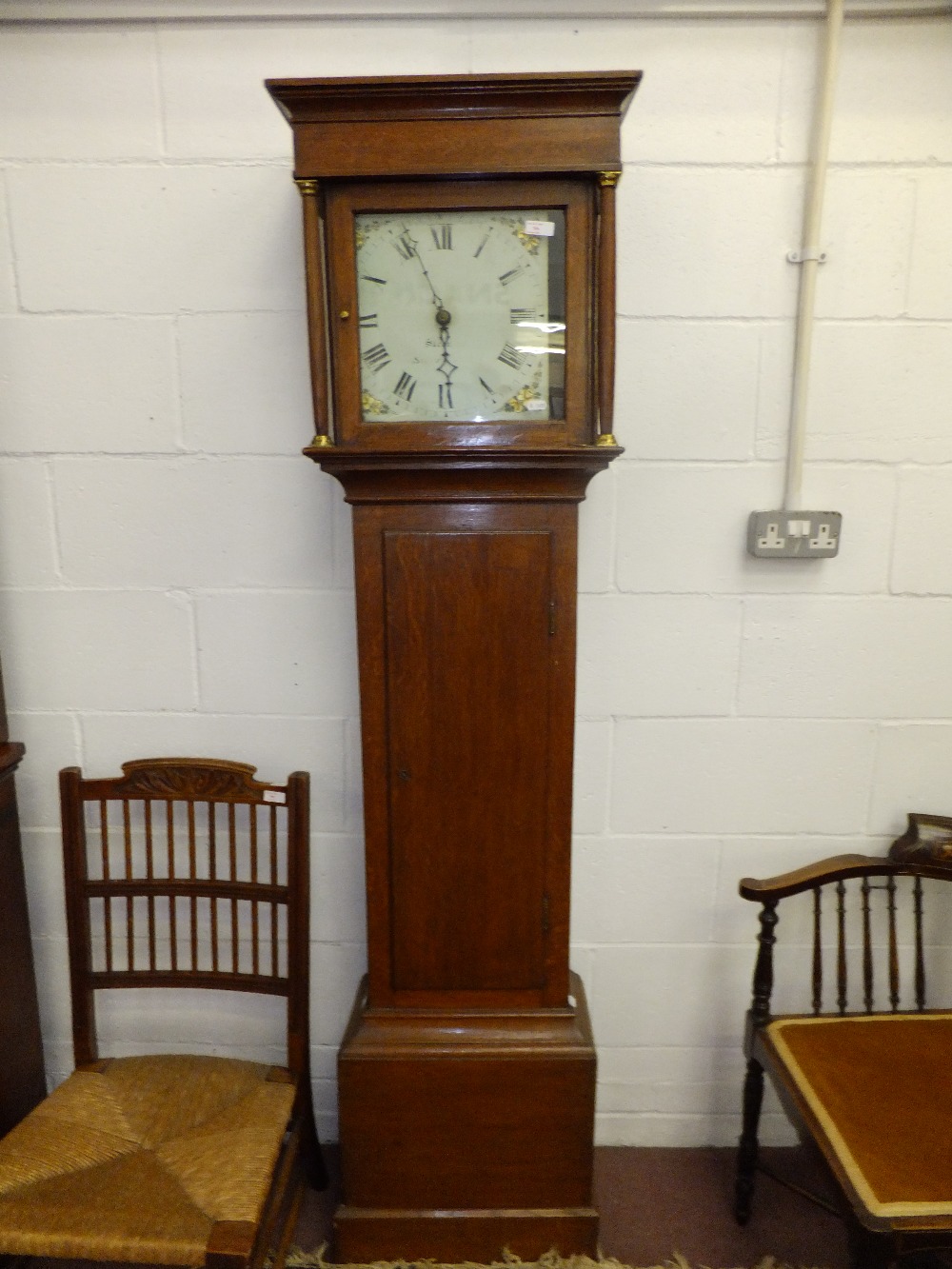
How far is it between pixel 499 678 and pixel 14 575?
96cm

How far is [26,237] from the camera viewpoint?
1444 mm

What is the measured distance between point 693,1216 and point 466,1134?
21.0 inches

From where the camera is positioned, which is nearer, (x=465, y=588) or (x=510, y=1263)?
(x=465, y=588)

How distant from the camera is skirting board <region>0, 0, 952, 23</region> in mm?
1345

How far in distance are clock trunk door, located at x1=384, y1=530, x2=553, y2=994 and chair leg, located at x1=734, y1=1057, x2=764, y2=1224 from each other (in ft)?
1.59

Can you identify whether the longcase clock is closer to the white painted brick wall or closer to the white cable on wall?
the white painted brick wall

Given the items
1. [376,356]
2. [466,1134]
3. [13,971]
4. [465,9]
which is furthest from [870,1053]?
[465,9]

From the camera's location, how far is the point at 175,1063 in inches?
59.2

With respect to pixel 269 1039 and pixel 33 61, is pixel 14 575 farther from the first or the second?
pixel 269 1039

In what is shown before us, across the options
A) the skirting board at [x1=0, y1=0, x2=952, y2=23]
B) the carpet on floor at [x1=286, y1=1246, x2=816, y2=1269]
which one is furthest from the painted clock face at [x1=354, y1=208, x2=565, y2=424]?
the carpet on floor at [x1=286, y1=1246, x2=816, y2=1269]

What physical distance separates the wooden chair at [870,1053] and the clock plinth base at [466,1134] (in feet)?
1.12

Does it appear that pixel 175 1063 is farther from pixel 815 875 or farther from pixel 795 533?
pixel 795 533

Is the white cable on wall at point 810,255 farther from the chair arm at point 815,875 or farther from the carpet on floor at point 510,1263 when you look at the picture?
the carpet on floor at point 510,1263

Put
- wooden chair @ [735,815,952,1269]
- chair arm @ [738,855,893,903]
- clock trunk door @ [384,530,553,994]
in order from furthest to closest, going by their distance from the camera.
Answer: chair arm @ [738,855,893,903]
clock trunk door @ [384,530,553,994]
wooden chair @ [735,815,952,1269]
